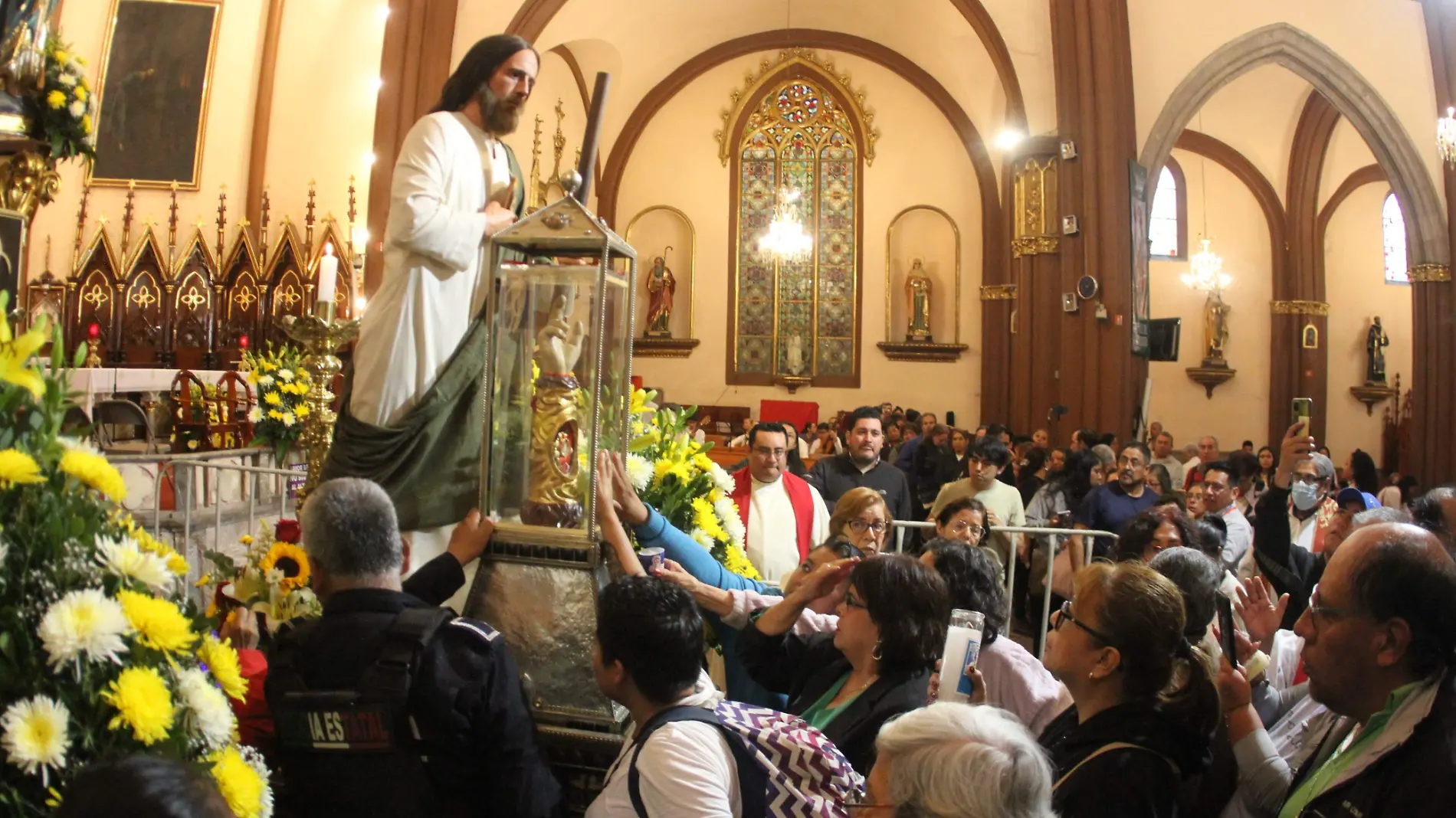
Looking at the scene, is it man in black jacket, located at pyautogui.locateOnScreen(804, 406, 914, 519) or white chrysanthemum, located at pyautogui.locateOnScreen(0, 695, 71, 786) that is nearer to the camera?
white chrysanthemum, located at pyautogui.locateOnScreen(0, 695, 71, 786)

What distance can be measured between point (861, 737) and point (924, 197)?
17999mm

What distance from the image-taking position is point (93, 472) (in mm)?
1477

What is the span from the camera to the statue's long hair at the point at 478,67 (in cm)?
320

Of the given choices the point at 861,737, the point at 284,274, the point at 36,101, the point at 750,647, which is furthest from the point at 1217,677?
the point at 284,274

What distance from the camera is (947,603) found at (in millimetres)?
2535

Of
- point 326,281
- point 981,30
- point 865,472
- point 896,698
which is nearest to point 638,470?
point 896,698

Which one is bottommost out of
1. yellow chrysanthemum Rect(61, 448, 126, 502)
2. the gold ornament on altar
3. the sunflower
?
the sunflower

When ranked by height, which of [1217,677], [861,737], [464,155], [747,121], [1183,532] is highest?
[747,121]

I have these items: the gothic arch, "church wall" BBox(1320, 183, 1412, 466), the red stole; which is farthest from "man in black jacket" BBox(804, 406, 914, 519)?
"church wall" BBox(1320, 183, 1412, 466)

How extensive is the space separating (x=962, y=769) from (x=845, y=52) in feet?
63.4

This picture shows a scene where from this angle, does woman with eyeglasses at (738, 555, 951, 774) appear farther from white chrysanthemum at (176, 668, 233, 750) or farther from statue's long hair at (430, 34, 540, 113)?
statue's long hair at (430, 34, 540, 113)

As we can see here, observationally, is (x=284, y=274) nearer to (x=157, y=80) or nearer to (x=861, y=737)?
(x=157, y=80)

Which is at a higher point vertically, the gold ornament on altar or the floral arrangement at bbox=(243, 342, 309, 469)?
the gold ornament on altar

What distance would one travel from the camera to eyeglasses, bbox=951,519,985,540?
14.0 ft
